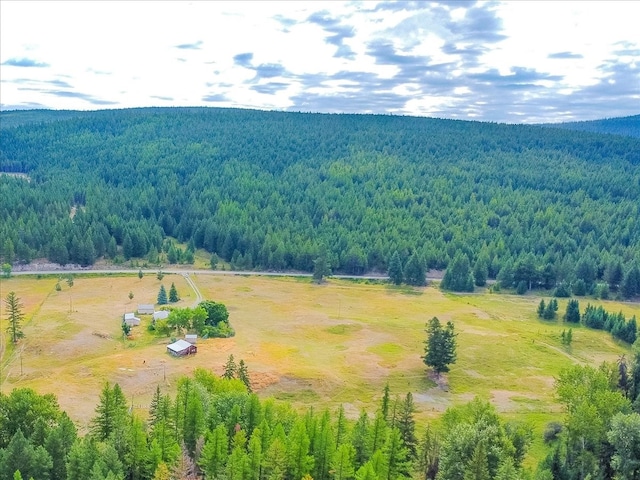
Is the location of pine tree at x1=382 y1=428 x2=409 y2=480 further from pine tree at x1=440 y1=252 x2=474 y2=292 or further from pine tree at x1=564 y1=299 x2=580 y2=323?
pine tree at x1=440 y1=252 x2=474 y2=292

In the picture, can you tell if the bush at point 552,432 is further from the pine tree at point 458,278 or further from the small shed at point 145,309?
the pine tree at point 458,278

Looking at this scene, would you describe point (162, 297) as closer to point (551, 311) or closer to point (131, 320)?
point (131, 320)

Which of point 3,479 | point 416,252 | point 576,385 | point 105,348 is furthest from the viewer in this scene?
point 416,252

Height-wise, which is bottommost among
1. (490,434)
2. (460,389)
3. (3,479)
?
(460,389)

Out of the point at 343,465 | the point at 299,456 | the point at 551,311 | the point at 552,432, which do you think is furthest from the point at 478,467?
the point at 551,311

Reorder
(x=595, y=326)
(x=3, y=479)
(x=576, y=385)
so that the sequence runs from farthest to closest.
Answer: (x=595, y=326) < (x=576, y=385) < (x=3, y=479)

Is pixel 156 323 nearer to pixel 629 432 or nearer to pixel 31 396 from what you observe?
pixel 31 396

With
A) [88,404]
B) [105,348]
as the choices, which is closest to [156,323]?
[105,348]
